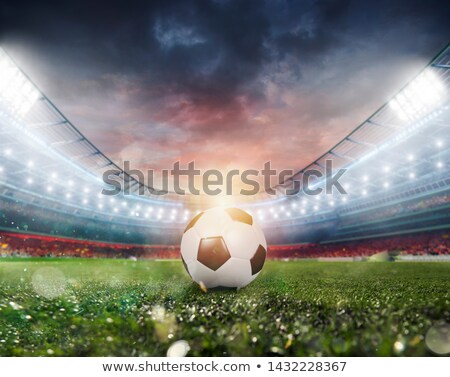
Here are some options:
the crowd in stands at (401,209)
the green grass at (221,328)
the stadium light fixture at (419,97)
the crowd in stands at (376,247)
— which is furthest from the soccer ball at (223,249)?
the crowd in stands at (376,247)

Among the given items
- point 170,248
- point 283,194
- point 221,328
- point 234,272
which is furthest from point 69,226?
point 221,328

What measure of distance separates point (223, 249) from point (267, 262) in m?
15.2

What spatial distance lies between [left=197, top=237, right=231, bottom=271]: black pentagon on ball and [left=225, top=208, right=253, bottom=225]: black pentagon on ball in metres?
0.44

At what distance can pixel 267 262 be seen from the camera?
1825 centimetres

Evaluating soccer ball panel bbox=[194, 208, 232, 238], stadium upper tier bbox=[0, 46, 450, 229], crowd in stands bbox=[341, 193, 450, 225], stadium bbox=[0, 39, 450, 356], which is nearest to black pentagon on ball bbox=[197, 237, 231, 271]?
soccer ball panel bbox=[194, 208, 232, 238]

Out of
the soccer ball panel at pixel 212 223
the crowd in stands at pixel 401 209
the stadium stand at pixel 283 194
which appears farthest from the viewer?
the crowd in stands at pixel 401 209

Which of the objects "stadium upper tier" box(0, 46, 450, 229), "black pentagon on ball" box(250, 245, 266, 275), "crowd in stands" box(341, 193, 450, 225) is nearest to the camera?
"black pentagon on ball" box(250, 245, 266, 275)

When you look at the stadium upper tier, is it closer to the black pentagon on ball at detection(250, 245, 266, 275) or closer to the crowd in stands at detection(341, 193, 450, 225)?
the crowd in stands at detection(341, 193, 450, 225)

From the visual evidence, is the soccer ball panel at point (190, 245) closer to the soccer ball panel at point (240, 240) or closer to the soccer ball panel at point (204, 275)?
the soccer ball panel at point (204, 275)

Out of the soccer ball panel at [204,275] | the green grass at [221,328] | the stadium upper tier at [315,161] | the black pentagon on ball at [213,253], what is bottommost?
the green grass at [221,328]

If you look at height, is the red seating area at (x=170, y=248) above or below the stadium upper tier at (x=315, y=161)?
below

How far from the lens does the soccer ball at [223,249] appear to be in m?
3.81

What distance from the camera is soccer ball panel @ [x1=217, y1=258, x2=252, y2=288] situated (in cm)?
379

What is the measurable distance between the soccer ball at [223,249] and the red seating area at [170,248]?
101ft
